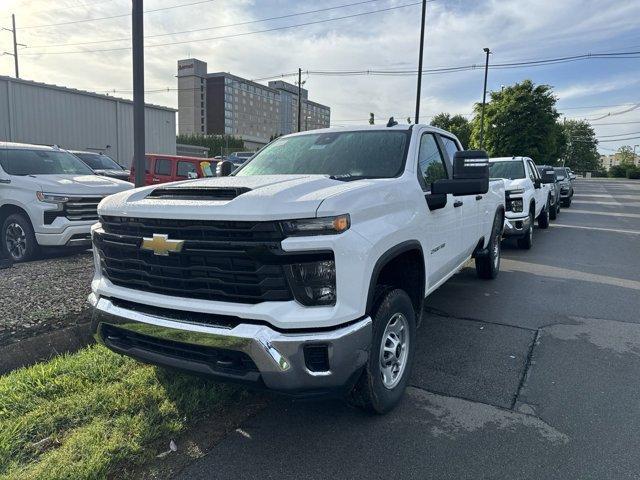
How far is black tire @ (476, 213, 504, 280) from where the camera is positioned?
681 cm

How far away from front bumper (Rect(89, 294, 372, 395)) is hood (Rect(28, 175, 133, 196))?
521 cm

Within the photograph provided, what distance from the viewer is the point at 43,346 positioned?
416 centimetres

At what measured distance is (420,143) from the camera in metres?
4.27

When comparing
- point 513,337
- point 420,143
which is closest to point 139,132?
point 420,143

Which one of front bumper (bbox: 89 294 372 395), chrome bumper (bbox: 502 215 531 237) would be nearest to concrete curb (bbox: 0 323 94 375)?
front bumper (bbox: 89 294 372 395)

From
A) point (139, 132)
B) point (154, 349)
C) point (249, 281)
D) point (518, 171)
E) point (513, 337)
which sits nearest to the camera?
point (249, 281)

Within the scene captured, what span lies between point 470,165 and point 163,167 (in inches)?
505

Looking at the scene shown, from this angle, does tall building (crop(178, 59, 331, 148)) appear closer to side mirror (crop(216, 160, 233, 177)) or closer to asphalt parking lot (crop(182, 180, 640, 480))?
side mirror (crop(216, 160, 233, 177))

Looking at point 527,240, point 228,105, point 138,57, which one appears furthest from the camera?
point 228,105

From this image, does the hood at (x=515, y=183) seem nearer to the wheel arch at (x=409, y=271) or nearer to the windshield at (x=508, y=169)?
the windshield at (x=508, y=169)

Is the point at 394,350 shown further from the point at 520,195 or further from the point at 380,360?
the point at 520,195

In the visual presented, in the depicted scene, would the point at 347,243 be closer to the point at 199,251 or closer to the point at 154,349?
the point at 199,251

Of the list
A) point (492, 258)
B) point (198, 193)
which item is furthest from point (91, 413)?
point (492, 258)

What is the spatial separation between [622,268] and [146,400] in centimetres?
800
